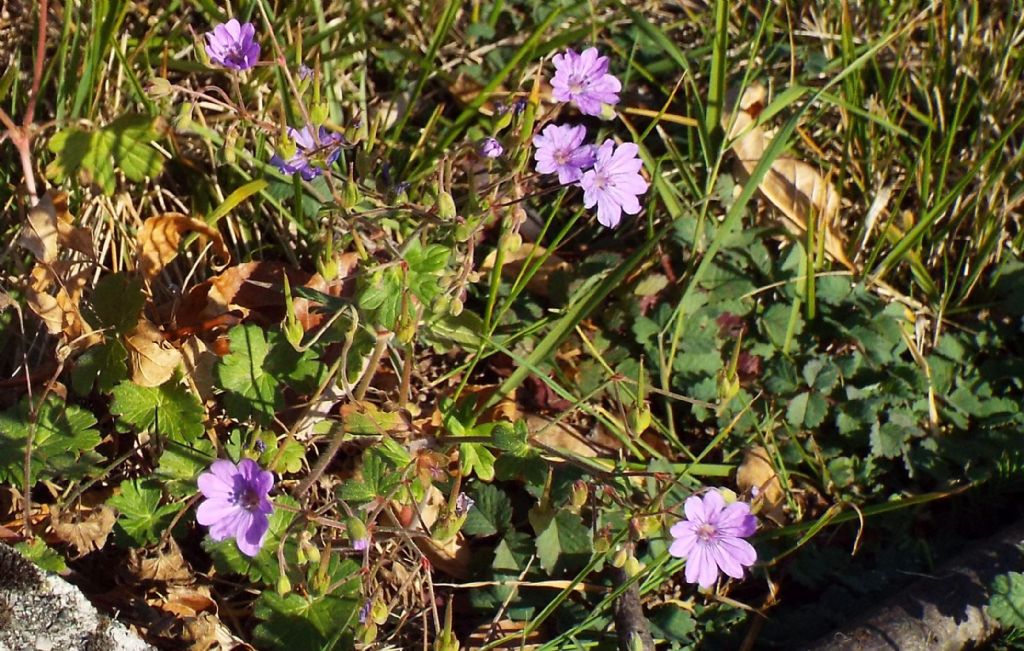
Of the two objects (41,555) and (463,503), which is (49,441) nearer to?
(41,555)

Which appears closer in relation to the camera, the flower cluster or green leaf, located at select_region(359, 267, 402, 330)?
green leaf, located at select_region(359, 267, 402, 330)

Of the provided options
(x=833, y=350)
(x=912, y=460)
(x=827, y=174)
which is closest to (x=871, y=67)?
(x=827, y=174)

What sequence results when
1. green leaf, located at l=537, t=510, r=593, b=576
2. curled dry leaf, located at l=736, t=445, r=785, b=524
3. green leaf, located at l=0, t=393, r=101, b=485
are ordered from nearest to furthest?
green leaf, located at l=0, t=393, r=101, b=485
green leaf, located at l=537, t=510, r=593, b=576
curled dry leaf, located at l=736, t=445, r=785, b=524

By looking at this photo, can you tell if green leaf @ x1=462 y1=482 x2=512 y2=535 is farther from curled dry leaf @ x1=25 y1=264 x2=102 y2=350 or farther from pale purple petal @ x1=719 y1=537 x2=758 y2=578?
curled dry leaf @ x1=25 y1=264 x2=102 y2=350

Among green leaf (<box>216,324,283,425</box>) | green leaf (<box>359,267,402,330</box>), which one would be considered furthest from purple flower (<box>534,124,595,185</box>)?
green leaf (<box>216,324,283,425</box>)

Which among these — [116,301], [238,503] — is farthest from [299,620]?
[116,301]

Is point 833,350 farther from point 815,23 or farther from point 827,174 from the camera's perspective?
point 815,23

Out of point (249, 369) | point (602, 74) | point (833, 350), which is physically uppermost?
point (602, 74)
